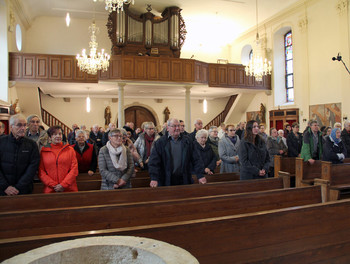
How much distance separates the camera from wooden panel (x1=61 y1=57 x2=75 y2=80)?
10.6 metres

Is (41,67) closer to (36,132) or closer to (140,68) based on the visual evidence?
(140,68)

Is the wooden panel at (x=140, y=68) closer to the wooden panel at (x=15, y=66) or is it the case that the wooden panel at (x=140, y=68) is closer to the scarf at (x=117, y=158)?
the wooden panel at (x=15, y=66)

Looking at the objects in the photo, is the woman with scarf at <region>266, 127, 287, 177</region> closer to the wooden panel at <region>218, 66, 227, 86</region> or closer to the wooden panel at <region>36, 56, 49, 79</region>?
the wooden panel at <region>218, 66, 227, 86</region>

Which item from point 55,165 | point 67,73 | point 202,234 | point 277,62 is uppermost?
point 277,62

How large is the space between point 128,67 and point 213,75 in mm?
3743

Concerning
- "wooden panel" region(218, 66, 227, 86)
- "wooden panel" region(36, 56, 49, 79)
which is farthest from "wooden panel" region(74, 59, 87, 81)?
"wooden panel" region(218, 66, 227, 86)

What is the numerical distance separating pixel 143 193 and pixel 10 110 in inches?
332

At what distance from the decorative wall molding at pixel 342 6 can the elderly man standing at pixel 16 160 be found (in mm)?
10570

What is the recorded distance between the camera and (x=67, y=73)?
10656 millimetres

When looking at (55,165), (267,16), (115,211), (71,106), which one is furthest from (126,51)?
(115,211)

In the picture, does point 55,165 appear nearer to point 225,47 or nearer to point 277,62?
point 277,62

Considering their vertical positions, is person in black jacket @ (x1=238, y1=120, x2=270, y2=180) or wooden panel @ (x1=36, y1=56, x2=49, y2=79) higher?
wooden panel @ (x1=36, y1=56, x2=49, y2=79)

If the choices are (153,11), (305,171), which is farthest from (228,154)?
(153,11)

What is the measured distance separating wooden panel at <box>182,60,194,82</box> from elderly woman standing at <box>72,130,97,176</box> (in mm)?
7929
